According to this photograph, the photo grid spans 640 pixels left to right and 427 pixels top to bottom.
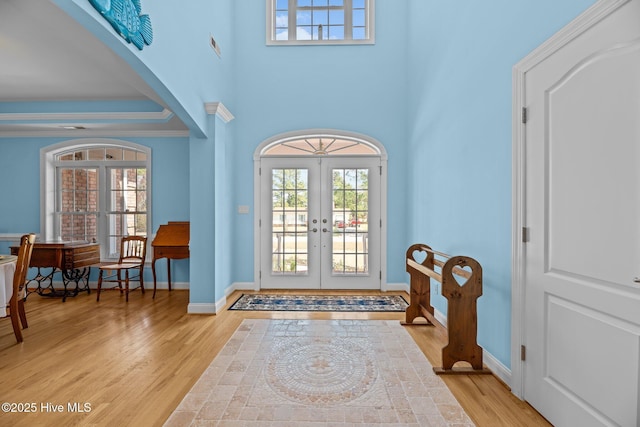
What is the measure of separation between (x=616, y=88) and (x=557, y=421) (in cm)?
178

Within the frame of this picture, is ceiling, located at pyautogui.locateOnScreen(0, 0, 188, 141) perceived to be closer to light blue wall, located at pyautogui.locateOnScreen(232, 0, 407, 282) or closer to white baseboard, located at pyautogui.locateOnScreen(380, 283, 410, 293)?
light blue wall, located at pyautogui.locateOnScreen(232, 0, 407, 282)

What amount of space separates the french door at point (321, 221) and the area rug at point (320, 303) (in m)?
0.44

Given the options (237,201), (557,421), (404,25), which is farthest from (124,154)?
(557,421)

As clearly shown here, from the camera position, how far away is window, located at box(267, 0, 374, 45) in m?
5.56

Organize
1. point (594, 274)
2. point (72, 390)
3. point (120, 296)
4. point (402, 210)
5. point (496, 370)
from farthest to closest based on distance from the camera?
point (402, 210), point (120, 296), point (496, 370), point (72, 390), point (594, 274)

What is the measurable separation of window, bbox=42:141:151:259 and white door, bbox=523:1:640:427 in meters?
5.41

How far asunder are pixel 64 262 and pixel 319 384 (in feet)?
13.7

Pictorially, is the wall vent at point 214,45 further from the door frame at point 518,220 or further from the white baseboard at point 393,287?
the white baseboard at point 393,287

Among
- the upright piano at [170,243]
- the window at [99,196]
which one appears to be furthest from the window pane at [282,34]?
the upright piano at [170,243]

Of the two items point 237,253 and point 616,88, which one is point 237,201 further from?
point 616,88

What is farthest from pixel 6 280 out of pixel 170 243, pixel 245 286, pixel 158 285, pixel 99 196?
pixel 245 286

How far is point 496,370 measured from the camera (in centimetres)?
260

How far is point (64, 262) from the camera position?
4.76 metres

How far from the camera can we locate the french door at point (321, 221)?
5.35m
